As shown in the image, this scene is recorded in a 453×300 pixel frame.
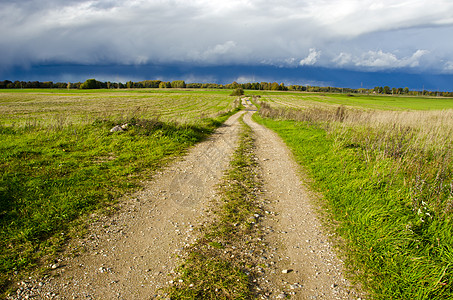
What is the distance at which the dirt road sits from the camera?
3.50 meters

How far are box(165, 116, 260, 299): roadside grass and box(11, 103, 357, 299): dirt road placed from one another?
0.81 feet

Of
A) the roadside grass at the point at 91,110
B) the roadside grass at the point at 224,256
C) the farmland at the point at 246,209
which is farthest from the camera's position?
the roadside grass at the point at 91,110

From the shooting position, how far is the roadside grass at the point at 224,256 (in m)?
3.43

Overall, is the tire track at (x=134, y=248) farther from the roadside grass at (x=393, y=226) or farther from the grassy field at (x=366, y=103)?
the grassy field at (x=366, y=103)

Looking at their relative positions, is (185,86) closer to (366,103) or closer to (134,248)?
(366,103)

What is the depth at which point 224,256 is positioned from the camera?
4184 millimetres

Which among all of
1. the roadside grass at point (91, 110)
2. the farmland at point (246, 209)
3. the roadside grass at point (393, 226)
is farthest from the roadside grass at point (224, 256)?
the roadside grass at point (91, 110)

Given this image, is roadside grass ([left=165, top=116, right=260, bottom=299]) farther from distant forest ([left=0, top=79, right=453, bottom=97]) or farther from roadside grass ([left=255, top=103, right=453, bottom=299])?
distant forest ([left=0, top=79, right=453, bottom=97])

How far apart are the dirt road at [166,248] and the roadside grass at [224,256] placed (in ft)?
0.81

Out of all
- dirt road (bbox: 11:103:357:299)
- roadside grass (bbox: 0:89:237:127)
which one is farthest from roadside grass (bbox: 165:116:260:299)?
roadside grass (bbox: 0:89:237:127)

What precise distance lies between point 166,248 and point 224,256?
1.02 m

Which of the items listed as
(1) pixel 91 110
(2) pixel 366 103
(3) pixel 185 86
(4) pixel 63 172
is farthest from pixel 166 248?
(3) pixel 185 86

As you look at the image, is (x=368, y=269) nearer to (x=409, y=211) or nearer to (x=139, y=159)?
(x=409, y=211)

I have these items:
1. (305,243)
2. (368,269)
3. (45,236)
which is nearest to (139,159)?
(45,236)
